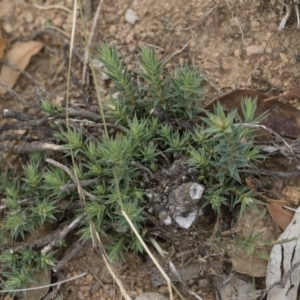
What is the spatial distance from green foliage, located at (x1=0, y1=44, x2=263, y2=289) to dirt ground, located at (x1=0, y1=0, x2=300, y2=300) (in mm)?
178

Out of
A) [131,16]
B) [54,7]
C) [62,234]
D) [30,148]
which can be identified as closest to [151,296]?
[62,234]

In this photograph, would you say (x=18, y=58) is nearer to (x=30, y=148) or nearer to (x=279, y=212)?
(x=30, y=148)

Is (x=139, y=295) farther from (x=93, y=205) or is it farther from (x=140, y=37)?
(x=140, y=37)

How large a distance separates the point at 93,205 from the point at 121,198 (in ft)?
0.46

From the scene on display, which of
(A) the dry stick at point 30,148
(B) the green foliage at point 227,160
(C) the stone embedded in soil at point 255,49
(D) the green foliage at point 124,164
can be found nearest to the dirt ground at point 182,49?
(C) the stone embedded in soil at point 255,49

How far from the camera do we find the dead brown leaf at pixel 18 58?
118 inches

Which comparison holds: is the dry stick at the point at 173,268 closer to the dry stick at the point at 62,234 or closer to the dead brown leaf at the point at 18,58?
the dry stick at the point at 62,234

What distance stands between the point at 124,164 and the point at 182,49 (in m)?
0.76

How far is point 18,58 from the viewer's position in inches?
118

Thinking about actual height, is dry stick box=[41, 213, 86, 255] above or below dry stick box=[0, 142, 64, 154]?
below

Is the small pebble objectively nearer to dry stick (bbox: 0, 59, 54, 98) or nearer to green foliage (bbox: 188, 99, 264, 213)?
dry stick (bbox: 0, 59, 54, 98)

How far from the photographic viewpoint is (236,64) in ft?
8.76

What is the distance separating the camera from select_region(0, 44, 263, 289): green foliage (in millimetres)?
2309

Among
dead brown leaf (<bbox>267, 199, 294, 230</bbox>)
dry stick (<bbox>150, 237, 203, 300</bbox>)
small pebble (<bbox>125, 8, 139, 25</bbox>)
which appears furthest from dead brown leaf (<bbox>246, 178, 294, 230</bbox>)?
small pebble (<bbox>125, 8, 139, 25</bbox>)
